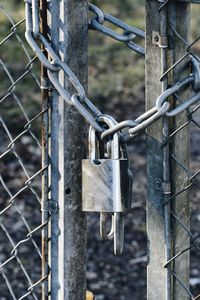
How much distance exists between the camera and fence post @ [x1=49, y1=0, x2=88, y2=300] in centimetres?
188

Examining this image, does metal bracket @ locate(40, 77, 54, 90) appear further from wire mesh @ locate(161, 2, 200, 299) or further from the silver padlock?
wire mesh @ locate(161, 2, 200, 299)

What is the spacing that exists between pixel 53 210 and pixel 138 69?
14.7 ft

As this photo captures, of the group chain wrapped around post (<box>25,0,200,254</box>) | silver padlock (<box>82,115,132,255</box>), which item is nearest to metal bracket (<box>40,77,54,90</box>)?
chain wrapped around post (<box>25,0,200,254</box>)

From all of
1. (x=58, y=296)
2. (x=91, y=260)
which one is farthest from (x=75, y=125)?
(x=91, y=260)

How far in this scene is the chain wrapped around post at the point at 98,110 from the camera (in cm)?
170

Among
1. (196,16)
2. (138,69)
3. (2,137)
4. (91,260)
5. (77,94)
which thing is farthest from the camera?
(196,16)

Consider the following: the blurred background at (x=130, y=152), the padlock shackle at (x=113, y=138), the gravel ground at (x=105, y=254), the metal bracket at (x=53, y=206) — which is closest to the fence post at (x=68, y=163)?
the metal bracket at (x=53, y=206)

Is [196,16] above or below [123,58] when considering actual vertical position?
above

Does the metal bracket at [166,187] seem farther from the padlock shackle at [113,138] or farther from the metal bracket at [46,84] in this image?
the metal bracket at [46,84]

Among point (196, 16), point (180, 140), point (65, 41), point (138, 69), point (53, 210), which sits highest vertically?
point (196, 16)

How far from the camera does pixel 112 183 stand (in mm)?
1814

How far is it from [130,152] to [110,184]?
10.9 ft

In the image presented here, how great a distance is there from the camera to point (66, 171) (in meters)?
1.94

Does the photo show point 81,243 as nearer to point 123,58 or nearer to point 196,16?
point 123,58
